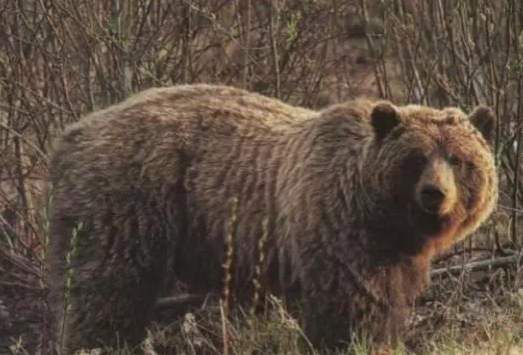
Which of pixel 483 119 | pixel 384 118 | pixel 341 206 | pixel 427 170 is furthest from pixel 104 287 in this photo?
pixel 483 119

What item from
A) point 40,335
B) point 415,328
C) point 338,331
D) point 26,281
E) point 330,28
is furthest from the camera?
point 330,28

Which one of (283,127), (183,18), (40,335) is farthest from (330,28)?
(40,335)

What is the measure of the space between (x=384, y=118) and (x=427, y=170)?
35 centimetres

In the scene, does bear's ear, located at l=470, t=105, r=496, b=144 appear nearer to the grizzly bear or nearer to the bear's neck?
the grizzly bear

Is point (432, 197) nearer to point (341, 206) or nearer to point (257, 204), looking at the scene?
point (341, 206)

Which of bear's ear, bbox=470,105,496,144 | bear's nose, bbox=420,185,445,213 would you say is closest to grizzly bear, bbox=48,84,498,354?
bear's ear, bbox=470,105,496,144

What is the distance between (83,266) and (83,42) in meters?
1.90

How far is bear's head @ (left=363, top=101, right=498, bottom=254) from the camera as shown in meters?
5.27

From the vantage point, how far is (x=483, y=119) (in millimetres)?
5477

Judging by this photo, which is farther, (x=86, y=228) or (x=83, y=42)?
(x=83, y=42)

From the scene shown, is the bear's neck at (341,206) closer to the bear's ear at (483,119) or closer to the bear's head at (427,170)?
the bear's head at (427,170)

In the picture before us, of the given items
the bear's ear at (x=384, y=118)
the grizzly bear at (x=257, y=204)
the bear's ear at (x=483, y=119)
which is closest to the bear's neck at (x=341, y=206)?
the grizzly bear at (x=257, y=204)

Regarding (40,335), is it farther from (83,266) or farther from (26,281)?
(83,266)

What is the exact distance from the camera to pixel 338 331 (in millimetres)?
5559
